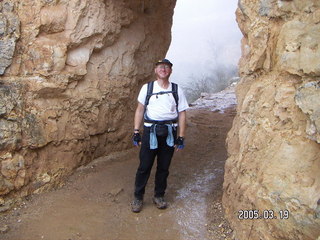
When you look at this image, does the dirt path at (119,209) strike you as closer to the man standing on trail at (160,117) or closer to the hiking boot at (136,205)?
the hiking boot at (136,205)

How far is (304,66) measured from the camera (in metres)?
2.60

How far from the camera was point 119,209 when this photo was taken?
398 centimetres

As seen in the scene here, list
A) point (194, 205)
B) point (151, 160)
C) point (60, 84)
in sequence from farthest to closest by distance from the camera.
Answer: point (60, 84) → point (194, 205) → point (151, 160)

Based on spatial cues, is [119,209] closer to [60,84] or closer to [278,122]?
[60,84]

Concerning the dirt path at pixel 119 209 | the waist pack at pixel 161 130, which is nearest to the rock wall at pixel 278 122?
the dirt path at pixel 119 209

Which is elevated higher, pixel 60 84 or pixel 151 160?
pixel 60 84

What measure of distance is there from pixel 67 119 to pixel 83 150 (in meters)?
0.56

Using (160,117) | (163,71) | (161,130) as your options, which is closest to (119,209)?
(161,130)

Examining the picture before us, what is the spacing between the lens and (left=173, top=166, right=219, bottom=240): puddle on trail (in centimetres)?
359

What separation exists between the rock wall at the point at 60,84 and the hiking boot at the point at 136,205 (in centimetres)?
117

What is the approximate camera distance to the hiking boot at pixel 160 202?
13.0 feet

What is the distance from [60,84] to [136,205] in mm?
1811

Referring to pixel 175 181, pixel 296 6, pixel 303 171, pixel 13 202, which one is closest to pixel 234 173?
pixel 303 171
